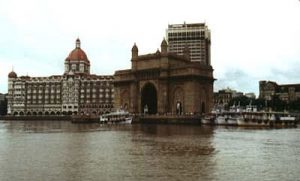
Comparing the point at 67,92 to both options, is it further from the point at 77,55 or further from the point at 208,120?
the point at 208,120

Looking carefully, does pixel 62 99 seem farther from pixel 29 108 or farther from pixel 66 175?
pixel 66 175

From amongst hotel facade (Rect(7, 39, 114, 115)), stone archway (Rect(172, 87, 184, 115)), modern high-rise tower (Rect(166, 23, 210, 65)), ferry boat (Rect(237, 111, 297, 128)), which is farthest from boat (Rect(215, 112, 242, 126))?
modern high-rise tower (Rect(166, 23, 210, 65))

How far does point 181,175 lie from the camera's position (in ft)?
74.7

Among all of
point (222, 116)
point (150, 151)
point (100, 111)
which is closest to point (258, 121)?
point (222, 116)

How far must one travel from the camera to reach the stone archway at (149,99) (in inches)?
4486

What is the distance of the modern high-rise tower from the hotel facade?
36.8 metres

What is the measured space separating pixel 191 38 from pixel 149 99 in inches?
3285

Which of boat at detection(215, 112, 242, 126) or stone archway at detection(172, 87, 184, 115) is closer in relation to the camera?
boat at detection(215, 112, 242, 126)

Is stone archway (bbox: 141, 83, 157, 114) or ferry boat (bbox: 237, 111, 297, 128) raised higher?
stone archway (bbox: 141, 83, 157, 114)

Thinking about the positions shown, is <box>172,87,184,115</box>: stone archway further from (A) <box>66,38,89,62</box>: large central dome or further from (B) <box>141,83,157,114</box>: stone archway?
(A) <box>66,38,89,62</box>: large central dome

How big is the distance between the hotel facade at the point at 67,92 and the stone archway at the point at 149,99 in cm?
5498

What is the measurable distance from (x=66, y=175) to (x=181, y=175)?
19.0 feet

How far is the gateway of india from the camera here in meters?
106

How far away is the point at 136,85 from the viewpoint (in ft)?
375
